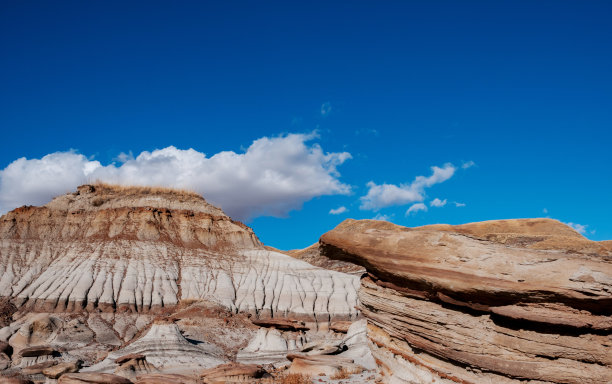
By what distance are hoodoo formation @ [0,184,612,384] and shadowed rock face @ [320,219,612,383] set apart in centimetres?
2

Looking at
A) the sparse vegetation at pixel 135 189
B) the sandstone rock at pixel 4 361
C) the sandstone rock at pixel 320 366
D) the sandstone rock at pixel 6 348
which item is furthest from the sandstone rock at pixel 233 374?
the sparse vegetation at pixel 135 189

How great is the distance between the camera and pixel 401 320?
883 cm

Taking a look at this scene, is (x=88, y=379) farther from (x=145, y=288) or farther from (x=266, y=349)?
(x=145, y=288)

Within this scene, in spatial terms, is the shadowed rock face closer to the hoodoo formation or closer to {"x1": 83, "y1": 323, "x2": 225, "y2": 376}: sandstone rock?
the hoodoo formation

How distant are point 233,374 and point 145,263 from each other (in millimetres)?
29558

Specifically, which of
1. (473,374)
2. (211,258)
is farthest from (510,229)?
(473,374)

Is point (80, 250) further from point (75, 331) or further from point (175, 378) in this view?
point (175, 378)

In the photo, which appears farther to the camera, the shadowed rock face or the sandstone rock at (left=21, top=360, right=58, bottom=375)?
the sandstone rock at (left=21, top=360, right=58, bottom=375)

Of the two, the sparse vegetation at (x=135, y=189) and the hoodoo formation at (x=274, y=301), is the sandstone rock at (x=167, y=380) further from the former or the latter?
the sparse vegetation at (x=135, y=189)

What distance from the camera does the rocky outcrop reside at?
3825cm

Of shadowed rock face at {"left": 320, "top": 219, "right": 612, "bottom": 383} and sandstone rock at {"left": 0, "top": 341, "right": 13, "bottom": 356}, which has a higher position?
shadowed rock face at {"left": 320, "top": 219, "right": 612, "bottom": 383}

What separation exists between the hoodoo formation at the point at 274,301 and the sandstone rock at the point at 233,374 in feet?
0.21

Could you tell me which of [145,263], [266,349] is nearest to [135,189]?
[145,263]

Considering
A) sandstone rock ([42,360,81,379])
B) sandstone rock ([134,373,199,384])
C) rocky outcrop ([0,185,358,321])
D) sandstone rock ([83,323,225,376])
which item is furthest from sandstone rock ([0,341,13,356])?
sandstone rock ([134,373,199,384])
